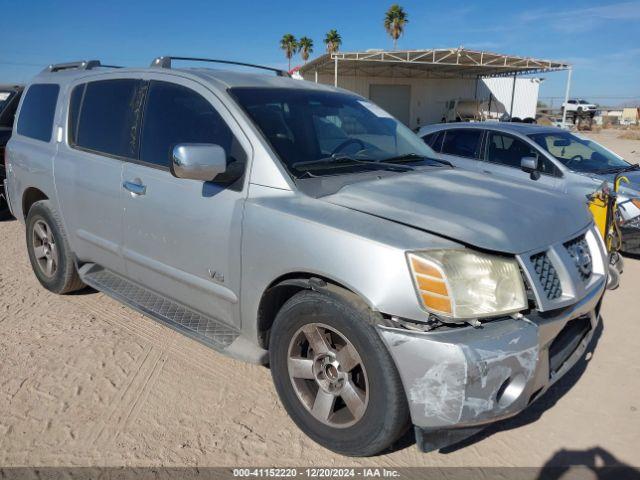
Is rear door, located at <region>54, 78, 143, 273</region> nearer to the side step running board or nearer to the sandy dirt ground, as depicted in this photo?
the side step running board

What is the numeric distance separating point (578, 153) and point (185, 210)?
5.69 m

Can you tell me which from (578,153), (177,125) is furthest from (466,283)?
(578,153)

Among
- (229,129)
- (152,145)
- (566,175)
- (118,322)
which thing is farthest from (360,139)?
(566,175)

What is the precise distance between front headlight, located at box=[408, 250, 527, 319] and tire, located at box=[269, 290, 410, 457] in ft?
0.94

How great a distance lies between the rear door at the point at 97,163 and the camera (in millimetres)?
3541

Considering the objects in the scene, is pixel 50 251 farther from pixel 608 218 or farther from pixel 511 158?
pixel 511 158

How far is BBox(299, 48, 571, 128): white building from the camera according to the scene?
2458 cm

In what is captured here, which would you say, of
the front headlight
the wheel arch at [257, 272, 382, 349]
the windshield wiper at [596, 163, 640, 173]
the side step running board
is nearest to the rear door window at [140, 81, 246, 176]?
the wheel arch at [257, 272, 382, 349]

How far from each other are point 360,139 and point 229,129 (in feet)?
3.15

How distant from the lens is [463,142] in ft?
23.7

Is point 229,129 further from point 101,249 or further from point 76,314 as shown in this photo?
point 76,314

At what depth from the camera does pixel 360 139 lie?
135 inches

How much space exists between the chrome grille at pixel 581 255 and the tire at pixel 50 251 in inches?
149

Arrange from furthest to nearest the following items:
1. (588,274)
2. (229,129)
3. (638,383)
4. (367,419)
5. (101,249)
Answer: (101,249) → (638,383) → (229,129) → (588,274) → (367,419)
